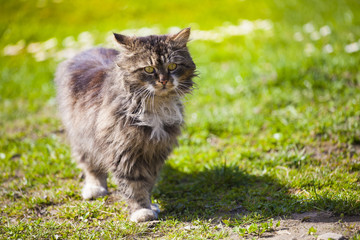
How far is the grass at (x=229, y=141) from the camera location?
2.84 metres

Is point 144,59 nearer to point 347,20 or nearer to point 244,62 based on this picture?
point 244,62

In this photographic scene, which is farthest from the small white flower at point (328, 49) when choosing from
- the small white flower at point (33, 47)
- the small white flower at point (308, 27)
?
the small white flower at point (33, 47)

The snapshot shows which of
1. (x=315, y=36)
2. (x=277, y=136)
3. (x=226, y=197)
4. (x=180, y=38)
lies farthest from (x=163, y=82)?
(x=315, y=36)

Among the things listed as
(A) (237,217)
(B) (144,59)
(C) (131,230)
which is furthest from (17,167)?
(A) (237,217)

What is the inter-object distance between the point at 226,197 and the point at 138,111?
3.75 ft

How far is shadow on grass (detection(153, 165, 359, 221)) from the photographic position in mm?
2826

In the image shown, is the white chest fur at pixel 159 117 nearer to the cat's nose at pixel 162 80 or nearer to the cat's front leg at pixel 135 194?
the cat's nose at pixel 162 80

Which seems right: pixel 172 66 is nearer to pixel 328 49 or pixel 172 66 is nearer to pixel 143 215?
pixel 143 215

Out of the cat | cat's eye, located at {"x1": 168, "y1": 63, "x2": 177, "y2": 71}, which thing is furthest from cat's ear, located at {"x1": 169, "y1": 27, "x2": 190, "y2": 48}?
cat's eye, located at {"x1": 168, "y1": 63, "x2": 177, "y2": 71}

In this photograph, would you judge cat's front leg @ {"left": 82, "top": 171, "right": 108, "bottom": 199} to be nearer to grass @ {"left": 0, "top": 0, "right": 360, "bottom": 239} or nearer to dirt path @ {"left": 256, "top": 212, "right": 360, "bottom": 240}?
grass @ {"left": 0, "top": 0, "right": 360, "bottom": 239}

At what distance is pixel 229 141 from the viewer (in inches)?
169

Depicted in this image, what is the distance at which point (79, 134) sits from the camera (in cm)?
336

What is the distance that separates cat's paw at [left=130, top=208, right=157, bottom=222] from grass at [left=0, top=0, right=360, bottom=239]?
3.3 inches

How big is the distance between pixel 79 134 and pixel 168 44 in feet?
4.09
